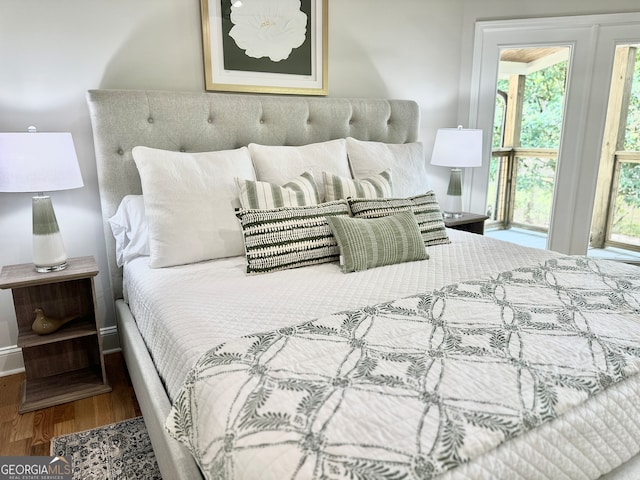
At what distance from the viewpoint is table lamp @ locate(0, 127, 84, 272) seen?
1.77m

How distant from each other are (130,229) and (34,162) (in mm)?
504

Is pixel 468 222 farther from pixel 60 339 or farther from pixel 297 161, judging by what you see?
pixel 60 339

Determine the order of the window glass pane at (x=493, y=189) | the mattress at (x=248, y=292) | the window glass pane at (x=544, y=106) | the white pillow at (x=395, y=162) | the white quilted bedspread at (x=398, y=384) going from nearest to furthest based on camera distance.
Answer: the white quilted bedspread at (x=398, y=384) → the mattress at (x=248, y=292) → the white pillow at (x=395, y=162) → the window glass pane at (x=544, y=106) → the window glass pane at (x=493, y=189)

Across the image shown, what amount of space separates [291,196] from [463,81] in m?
2.17

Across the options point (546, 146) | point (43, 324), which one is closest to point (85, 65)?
point (43, 324)

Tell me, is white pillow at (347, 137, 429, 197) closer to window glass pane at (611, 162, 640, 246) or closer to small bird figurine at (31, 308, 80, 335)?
window glass pane at (611, 162, 640, 246)

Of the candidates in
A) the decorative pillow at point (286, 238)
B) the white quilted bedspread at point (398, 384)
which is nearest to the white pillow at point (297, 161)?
the decorative pillow at point (286, 238)

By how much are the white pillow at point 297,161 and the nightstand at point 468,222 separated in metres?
0.93

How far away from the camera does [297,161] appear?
237 cm

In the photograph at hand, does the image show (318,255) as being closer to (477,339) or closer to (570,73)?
(477,339)

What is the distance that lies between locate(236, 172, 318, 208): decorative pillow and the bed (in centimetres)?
1


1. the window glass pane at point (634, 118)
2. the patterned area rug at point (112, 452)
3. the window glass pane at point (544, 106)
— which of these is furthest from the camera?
the window glass pane at point (544, 106)

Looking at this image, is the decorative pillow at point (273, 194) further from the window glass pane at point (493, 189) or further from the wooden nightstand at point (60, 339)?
the window glass pane at point (493, 189)

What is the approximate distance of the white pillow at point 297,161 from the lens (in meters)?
2.29
